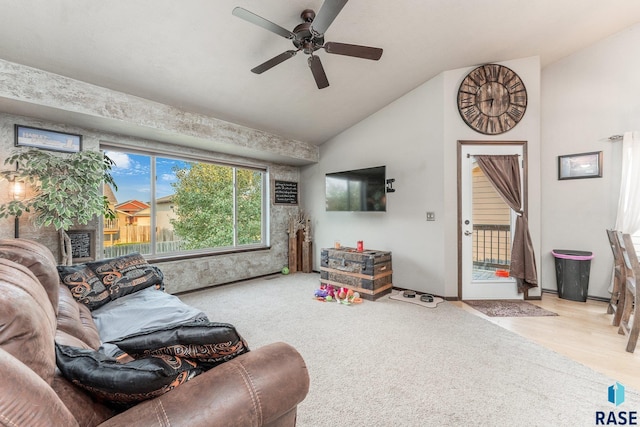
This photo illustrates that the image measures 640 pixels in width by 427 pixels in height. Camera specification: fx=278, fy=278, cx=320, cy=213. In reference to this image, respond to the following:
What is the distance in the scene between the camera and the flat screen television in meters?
4.11

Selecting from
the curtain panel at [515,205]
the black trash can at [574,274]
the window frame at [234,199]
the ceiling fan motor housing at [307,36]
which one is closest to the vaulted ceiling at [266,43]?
the ceiling fan motor housing at [307,36]

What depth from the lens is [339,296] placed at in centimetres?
371

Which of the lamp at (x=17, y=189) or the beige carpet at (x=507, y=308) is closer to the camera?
the lamp at (x=17, y=189)

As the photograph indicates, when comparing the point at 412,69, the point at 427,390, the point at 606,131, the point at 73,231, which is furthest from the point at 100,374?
the point at 606,131

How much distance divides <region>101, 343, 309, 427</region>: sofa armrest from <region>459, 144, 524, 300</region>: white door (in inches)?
135

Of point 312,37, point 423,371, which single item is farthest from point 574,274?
point 312,37

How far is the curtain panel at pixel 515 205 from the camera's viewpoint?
11.8 ft

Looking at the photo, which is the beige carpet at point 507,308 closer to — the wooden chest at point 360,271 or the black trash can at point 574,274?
the black trash can at point 574,274

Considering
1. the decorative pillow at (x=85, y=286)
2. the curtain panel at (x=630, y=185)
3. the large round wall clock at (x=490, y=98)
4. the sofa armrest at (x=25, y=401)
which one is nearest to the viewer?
the sofa armrest at (x=25, y=401)

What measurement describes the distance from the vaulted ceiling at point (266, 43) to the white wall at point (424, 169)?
0.31m

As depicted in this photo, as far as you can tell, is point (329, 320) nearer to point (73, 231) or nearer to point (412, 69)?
point (73, 231)

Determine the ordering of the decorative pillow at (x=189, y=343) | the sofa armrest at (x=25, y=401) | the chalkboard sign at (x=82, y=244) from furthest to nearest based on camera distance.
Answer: the chalkboard sign at (x=82, y=244) → the decorative pillow at (x=189, y=343) → the sofa armrest at (x=25, y=401)
